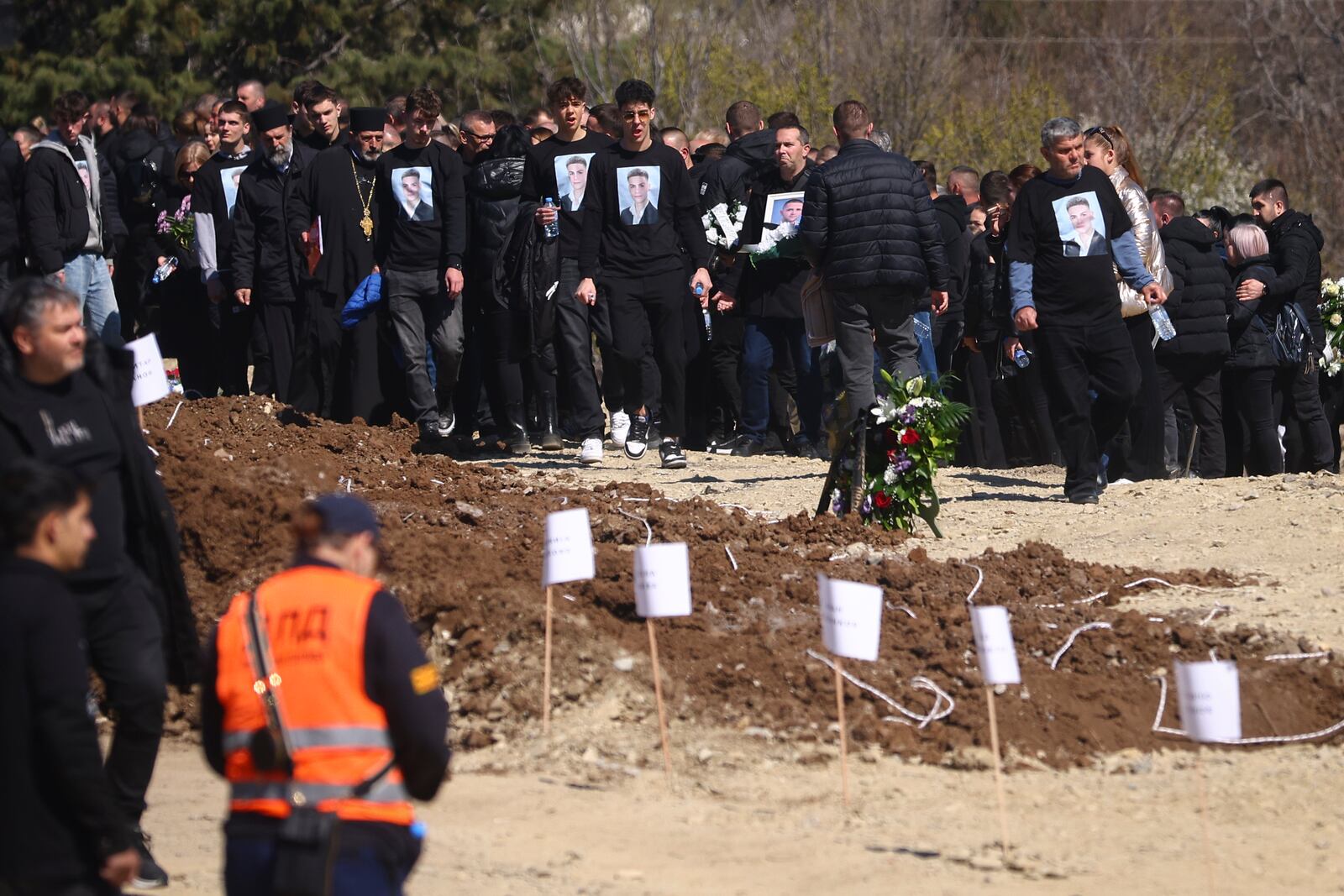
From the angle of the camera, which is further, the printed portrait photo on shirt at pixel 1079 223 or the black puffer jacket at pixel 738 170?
the black puffer jacket at pixel 738 170

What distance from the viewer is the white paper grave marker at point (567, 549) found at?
316 inches

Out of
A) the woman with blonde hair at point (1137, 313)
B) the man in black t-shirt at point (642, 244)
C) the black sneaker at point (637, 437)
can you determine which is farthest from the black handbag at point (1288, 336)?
the black sneaker at point (637, 437)

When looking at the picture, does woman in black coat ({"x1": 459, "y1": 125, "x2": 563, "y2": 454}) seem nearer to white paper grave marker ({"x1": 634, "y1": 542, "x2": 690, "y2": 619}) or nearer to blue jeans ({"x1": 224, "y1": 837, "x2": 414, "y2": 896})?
white paper grave marker ({"x1": 634, "y1": 542, "x2": 690, "y2": 619})

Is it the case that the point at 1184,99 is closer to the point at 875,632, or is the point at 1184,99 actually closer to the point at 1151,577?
the point at 1151,577

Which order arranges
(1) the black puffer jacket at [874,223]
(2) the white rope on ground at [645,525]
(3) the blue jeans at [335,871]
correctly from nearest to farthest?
1. (3) the blue jeans at [335,871]
2. (2) the white rope on ground at [645,525]
3. (1) the black puffer jacket at [874,223]

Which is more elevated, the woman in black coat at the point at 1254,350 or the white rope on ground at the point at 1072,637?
the woman in black coat at the point at 1254,350

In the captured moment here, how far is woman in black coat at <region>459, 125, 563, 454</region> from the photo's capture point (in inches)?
537

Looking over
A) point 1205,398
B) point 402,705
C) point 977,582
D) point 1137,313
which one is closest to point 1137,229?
point 1137,313

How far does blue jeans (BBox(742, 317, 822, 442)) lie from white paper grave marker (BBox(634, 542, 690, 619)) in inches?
256

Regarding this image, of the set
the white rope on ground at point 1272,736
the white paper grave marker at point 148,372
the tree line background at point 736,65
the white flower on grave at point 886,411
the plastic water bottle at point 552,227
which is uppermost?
the tree line background at point 736,65

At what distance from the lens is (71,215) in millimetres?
13719

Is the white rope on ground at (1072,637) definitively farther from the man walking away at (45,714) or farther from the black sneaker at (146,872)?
the man walking away at (45,714)

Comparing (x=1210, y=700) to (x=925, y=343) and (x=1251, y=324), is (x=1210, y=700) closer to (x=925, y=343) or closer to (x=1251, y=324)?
(x=925, y=343)

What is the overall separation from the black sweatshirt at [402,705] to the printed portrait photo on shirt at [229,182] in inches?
402
